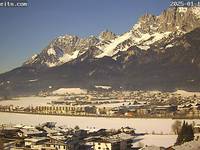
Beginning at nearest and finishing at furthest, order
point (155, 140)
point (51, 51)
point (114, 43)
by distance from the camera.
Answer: point (155, 140), point (114, 43), point (51, 51)

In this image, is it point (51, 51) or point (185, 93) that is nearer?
point (185, 93)

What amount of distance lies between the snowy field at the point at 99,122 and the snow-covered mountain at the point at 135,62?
9145 mm

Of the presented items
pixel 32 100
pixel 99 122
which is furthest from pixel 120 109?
pixel 32 100

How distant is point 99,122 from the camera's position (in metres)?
14.0

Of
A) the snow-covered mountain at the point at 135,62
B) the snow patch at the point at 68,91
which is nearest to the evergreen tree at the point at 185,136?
the snow-covered mountain at the point at 135,62

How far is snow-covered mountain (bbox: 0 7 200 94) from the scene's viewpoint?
27109 millimetres

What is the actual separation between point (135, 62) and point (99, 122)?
1875cm

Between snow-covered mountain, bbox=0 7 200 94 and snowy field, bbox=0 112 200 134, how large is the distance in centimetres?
915

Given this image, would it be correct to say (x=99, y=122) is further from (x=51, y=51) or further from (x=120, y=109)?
(x=51, y=51)

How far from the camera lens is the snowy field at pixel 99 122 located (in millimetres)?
12206

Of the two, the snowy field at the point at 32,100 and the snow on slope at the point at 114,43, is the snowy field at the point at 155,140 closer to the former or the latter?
the snowy field at the point at 32,100

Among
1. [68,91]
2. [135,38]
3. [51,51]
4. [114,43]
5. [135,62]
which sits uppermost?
[135,38]

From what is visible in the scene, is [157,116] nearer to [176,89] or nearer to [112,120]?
[112,120]

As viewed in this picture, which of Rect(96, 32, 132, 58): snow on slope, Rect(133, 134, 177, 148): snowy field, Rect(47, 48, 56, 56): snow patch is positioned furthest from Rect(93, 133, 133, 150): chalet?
Rect(47, 48, 56, 56): snow patch
